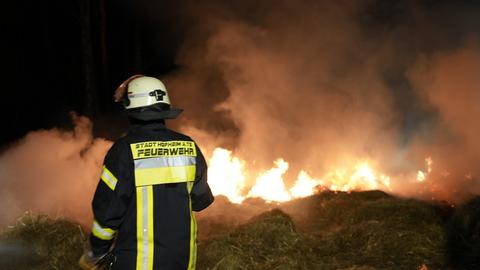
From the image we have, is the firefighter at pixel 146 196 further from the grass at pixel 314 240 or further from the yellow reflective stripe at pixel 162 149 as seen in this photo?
the grass at pixel 314 240

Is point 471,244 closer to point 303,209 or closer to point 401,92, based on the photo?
point 303,209

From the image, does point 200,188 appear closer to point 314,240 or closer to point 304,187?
point 314,240

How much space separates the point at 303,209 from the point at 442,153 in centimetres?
538

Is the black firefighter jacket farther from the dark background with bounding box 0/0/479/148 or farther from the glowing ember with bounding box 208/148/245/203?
the dark background with bounding box 0/0/479/148

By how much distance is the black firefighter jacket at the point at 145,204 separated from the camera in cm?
283

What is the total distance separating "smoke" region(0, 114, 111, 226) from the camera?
673 cm

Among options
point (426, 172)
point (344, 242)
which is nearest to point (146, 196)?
point (344, 242)

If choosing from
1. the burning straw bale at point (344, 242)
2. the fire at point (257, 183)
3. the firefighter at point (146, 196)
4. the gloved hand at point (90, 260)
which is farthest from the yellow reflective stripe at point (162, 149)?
the fire at point (257, 183)

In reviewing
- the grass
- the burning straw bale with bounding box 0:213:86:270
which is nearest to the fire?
the grass

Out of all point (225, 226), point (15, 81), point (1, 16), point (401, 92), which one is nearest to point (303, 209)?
point (225, 226)

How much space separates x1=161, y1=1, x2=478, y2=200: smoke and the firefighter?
A: 31.5ft

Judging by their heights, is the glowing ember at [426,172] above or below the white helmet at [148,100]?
above

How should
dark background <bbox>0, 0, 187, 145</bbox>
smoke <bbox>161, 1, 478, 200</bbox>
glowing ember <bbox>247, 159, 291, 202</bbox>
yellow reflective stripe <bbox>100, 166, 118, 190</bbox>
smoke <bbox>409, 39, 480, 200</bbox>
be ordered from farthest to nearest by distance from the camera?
dark background <bbox>0, 0, 187, 145</bbox> < smoke <bbox>161, 1, 478, 200</bbox> < smoke <bbox>409, 39, 480, 200</bbox> < glowing ember <bbox>247, 159, 291, 202</bbox> < yellow reflective stripe <bbox>100, 166, 118, 190</bbox>

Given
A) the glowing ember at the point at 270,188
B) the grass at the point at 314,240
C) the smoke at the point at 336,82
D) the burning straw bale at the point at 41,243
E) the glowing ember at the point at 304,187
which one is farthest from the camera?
the smoke at the point at 336,82
